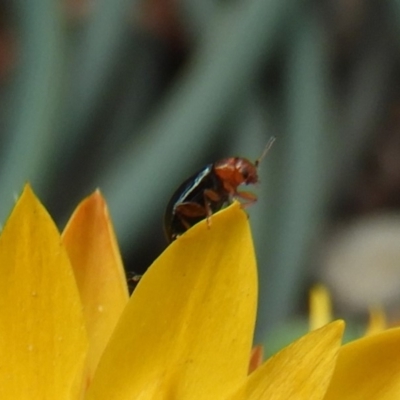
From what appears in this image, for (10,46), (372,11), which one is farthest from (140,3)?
(372,11)

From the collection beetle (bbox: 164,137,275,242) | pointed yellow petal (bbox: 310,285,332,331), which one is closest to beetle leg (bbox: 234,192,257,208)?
beetle (bbox: 164,137,275,242)

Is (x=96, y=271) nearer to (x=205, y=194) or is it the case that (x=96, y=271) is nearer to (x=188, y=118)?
A: (x=205, y=194)

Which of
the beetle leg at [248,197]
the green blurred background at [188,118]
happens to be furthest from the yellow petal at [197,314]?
the green blurred background at [188,118]

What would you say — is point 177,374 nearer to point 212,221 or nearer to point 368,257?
point 212,221

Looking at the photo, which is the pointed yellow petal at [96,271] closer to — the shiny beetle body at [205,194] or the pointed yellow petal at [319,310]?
the shiny beetle body at [205,194]

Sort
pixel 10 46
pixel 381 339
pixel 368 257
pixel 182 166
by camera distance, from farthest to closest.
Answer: pixel 10 46 < pixel 368 257 < pixel 182 166 < pixel 381 339

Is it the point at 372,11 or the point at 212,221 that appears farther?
the point at 372,11

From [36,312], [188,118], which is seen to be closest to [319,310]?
[36,312]
